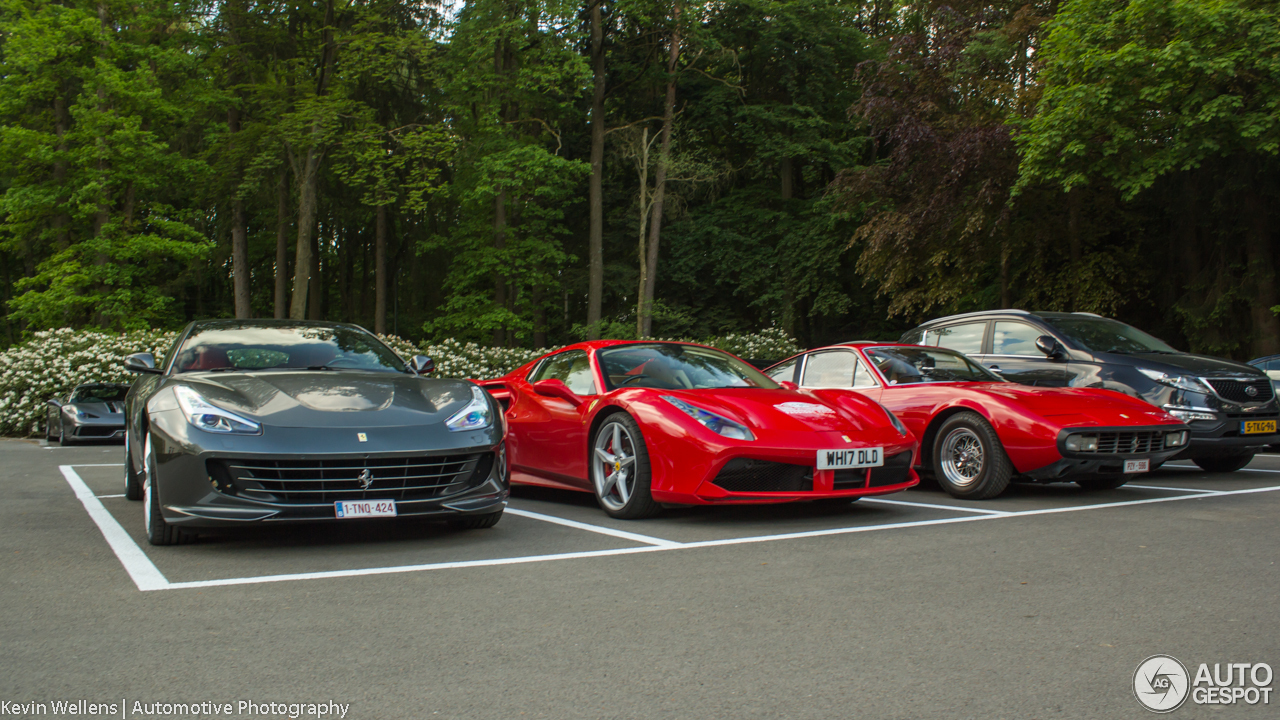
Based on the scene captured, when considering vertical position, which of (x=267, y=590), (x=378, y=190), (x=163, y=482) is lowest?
(x=267, y=590)

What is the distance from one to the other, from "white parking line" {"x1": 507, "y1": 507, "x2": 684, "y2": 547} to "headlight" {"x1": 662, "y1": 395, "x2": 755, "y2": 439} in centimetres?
82

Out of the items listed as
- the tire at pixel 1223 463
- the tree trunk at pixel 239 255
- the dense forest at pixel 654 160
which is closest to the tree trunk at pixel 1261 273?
the dense forest at pixel 654 160

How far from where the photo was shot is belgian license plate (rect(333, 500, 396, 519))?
5086mm

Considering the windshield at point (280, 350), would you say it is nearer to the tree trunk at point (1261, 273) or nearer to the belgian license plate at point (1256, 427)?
the belgian license plate at point (1256, 427)

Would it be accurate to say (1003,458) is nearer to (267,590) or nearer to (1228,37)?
(267,590)

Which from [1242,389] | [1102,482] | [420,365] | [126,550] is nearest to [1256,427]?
[1242,389]

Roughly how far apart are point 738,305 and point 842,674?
105 ft

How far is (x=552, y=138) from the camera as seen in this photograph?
106 feet

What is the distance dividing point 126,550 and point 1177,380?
347 inches

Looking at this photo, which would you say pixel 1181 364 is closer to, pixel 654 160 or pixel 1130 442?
pixel 1130 442

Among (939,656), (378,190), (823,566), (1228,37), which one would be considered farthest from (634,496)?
(378,190)

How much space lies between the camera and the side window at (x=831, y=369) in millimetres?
9078

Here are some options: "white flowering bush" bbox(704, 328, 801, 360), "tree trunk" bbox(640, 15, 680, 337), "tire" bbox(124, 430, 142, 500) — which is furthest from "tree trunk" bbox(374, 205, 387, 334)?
"tire" bbox(124, 430, 142, 500)

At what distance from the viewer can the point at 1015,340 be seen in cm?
1023
